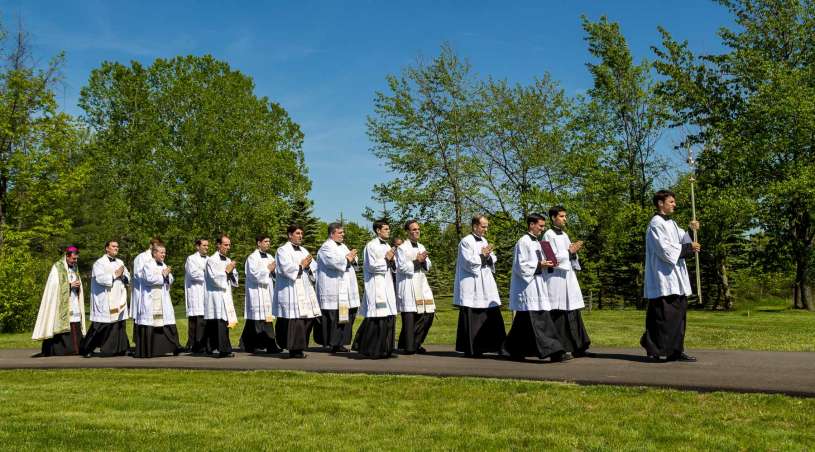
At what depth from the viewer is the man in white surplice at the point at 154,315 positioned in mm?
14062

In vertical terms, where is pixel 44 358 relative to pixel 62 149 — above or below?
below

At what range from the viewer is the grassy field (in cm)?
632

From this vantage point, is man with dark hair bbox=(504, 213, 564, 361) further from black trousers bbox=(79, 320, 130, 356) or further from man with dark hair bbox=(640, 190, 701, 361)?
black trousers bbox=(79, 320, 130, 356)

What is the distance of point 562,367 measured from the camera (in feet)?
32.9

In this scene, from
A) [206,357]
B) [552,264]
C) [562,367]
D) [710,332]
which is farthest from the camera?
[710,332]

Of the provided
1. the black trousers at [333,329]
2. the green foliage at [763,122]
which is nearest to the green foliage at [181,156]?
the green foliage at [763,122]

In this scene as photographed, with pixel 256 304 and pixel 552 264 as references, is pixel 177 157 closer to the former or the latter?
pixel 256 304

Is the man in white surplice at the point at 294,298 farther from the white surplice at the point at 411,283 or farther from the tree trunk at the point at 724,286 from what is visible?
the tree trunk at the point at 724,286

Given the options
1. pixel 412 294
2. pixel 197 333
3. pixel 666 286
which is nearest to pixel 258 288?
pixel 197 333

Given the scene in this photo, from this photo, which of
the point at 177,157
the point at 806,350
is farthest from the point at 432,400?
the point at 177,157

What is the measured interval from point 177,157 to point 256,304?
27.6 metres

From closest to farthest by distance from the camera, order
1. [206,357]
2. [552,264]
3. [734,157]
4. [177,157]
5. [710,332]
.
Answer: [552,264] → [206,357] → [710,332] → [734,157] → [177,157]

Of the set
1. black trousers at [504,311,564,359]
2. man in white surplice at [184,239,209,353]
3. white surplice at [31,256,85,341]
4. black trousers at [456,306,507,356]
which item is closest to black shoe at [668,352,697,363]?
black trousers at [504,311,564,359]

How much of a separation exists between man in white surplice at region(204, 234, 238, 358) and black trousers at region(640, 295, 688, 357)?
741 centimetres
